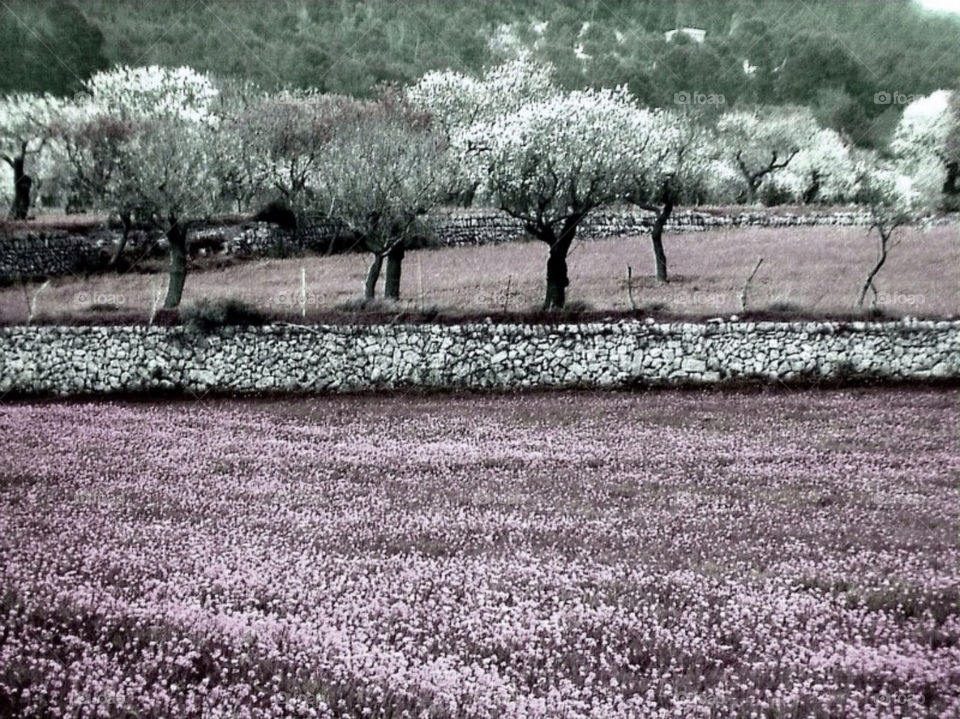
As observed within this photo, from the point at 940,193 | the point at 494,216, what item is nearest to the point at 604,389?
the point at 494,216

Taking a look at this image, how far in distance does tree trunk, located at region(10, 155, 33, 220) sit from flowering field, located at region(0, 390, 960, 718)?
4156 centimetres

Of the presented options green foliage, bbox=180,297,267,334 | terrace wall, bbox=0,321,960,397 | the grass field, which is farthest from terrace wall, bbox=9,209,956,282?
green foliage, bbox=180,297,267,334

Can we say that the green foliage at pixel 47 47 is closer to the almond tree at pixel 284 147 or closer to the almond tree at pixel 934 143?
the almond tree at pixel 284 147

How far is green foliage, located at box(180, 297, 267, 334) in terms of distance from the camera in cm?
2691

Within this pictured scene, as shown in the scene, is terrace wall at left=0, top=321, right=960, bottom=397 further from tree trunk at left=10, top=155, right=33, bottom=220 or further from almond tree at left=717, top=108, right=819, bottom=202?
almond tree at left=717, top=108, right=819, bottom=202

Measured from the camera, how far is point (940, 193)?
183 feet

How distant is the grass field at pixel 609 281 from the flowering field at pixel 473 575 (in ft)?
36.3

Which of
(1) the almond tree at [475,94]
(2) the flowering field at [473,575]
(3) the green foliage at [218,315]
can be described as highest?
(1) the almond tree at [475,94]

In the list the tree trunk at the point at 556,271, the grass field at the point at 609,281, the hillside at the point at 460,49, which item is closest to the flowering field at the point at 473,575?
the grass field at the point at 609,281

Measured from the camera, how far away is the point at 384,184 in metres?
39.0

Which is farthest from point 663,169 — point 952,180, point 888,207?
point 952,180

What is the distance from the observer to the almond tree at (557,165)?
1332 inches

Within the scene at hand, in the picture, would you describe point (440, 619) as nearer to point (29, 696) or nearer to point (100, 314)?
point (29, 696)

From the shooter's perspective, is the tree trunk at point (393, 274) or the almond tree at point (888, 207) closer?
the almond tree at point (888, 207)
